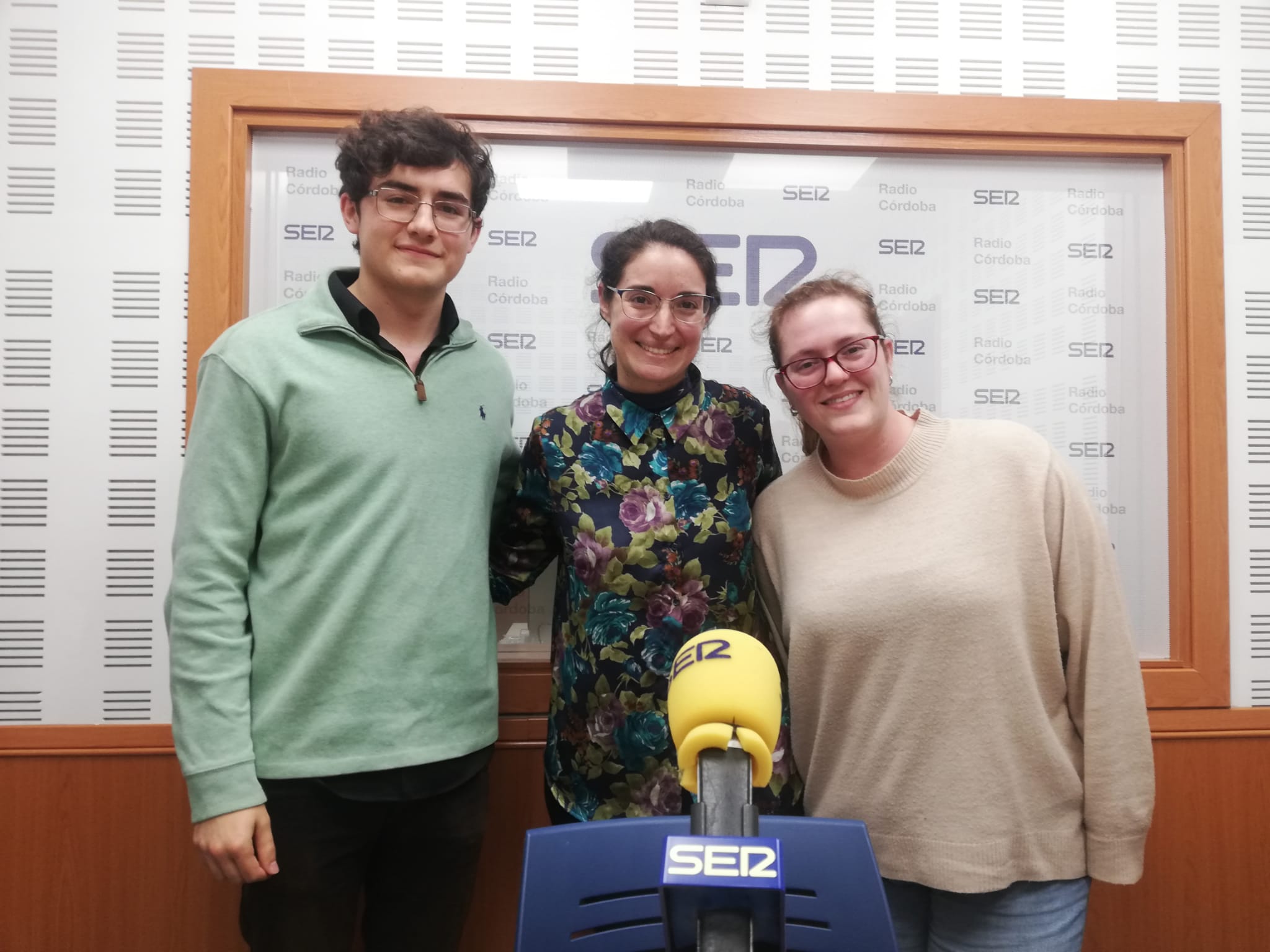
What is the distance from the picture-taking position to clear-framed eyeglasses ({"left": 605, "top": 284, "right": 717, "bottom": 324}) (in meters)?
1.41

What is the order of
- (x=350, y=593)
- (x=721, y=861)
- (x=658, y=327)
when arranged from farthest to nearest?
(x=658, y=327)
(x=350, y=593)
(x=721, y=861)

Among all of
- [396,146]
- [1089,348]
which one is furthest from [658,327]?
[1089,348]

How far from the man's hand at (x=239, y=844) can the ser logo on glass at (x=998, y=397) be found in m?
1.87

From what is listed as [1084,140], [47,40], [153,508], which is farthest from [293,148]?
[1084,140]

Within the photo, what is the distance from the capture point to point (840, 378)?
1.31 metres

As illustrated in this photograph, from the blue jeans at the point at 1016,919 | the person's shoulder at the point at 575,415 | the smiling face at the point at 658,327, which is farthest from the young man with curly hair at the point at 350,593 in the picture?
the blue jeans at the point at 1016,919

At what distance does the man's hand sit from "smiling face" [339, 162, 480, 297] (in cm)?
93

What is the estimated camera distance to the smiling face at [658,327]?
141cm

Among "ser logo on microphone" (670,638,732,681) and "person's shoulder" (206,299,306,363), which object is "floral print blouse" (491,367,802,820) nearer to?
"person's shoulder" (206,299,306,363)

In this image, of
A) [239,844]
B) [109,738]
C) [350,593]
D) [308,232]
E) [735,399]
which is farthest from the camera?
[308,232]

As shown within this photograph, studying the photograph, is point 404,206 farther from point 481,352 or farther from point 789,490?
point 789,490

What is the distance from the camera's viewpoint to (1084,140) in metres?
1.98

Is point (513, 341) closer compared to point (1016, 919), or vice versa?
point (1016, 919)

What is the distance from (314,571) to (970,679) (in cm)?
113
